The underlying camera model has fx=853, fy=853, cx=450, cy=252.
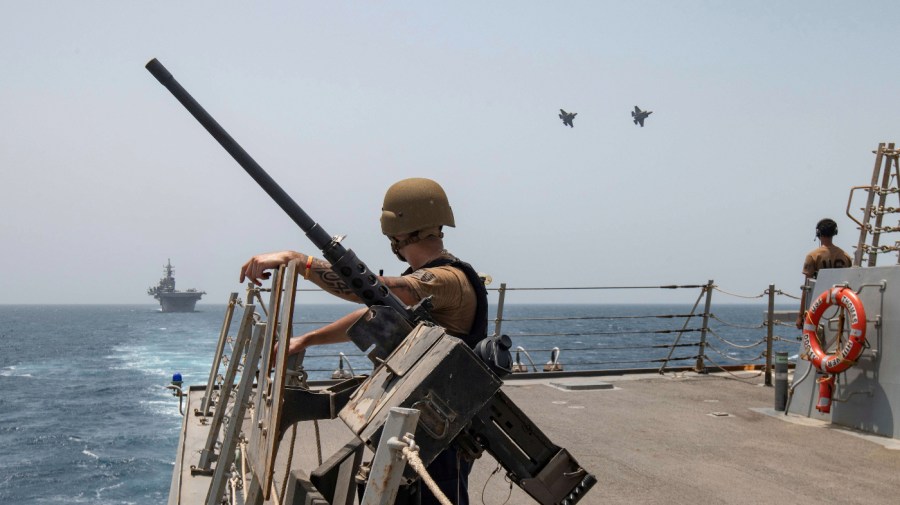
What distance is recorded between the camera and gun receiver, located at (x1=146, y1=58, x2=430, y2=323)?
9.53 ft

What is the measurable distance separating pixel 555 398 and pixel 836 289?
3191mm

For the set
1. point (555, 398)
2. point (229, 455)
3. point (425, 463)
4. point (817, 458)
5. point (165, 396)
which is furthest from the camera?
point (165, 396)

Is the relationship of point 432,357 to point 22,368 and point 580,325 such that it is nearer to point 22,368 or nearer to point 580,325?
point 22,368

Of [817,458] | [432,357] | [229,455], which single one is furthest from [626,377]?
Result: [432,357]

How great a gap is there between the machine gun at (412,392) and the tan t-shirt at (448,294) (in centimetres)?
13

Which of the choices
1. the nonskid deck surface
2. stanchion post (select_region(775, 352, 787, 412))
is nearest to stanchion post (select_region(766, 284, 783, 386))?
the nonskid deck surface

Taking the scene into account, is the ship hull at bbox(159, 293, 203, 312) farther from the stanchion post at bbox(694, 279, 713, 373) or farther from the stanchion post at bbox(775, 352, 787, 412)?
the stanchion post at bbox(775, 352, 787, 412)

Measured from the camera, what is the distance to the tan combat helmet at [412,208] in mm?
3318

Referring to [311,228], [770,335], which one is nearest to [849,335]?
[770,335]

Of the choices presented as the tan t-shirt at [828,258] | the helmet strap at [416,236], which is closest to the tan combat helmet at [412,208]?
the helmet strap at [416,236]

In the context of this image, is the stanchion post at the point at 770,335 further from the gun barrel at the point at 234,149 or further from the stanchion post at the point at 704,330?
the gun barrel at the point at 234,149

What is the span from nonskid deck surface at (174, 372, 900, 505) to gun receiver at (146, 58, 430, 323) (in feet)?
6.82

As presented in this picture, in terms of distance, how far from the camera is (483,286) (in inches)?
128

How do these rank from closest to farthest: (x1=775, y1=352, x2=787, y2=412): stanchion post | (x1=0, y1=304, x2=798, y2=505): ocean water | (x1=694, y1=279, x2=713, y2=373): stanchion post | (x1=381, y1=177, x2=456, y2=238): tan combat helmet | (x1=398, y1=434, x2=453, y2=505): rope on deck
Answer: (x1=398, y1=434, x2=453, y2=505): rope on deck, (x1=381, y1=177, x2=456, y2=238): tan combat helmet, (x1=775, y1=352, x2=787, y2=412): stanchion post, (x1=694, y1=279, x2=713, y2=373): stanchion post, (x1=0, y1=304, x2=798, y2=505): ocean water
